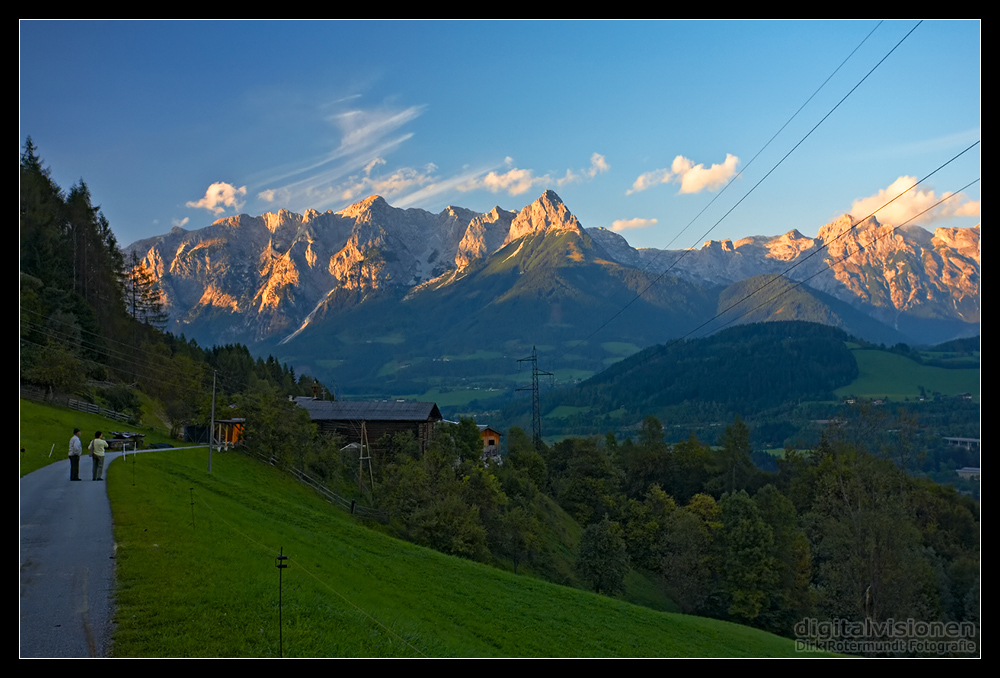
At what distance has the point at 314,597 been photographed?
744 inches

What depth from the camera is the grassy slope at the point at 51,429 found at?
37.1 m

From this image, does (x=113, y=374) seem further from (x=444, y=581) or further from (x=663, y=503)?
(x=663, y=503)

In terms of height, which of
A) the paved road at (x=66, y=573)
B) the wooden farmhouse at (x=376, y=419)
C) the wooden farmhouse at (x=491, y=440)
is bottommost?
the wooden farmhouse at (x=491, y=440)

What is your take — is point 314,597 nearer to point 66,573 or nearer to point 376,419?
point 66,573

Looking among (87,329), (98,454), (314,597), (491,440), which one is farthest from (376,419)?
(314,597)

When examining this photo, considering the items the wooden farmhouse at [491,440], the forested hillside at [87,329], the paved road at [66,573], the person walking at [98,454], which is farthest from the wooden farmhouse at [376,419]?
the paved road at [66,573]

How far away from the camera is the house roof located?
76.6 metres

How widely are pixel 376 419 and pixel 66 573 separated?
59.7 m

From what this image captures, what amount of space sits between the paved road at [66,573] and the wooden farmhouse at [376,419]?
4872 cm

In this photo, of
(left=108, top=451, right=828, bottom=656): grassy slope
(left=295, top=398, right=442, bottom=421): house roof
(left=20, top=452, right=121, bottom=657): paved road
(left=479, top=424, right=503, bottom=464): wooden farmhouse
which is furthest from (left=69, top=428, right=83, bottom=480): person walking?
(left=479, top=424, right=503, bottom=464): wooden farmhouse

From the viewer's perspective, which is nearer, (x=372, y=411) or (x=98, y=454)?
(x=98, y=454)

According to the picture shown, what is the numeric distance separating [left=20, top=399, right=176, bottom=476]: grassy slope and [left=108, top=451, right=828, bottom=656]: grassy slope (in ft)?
15.4

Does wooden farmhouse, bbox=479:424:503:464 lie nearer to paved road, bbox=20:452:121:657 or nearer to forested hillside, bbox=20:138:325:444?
forested hillside, bbox=20:138:325:444

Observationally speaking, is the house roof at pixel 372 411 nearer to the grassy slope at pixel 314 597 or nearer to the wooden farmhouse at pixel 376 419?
the wooden farmhouse at pixel 376 419
